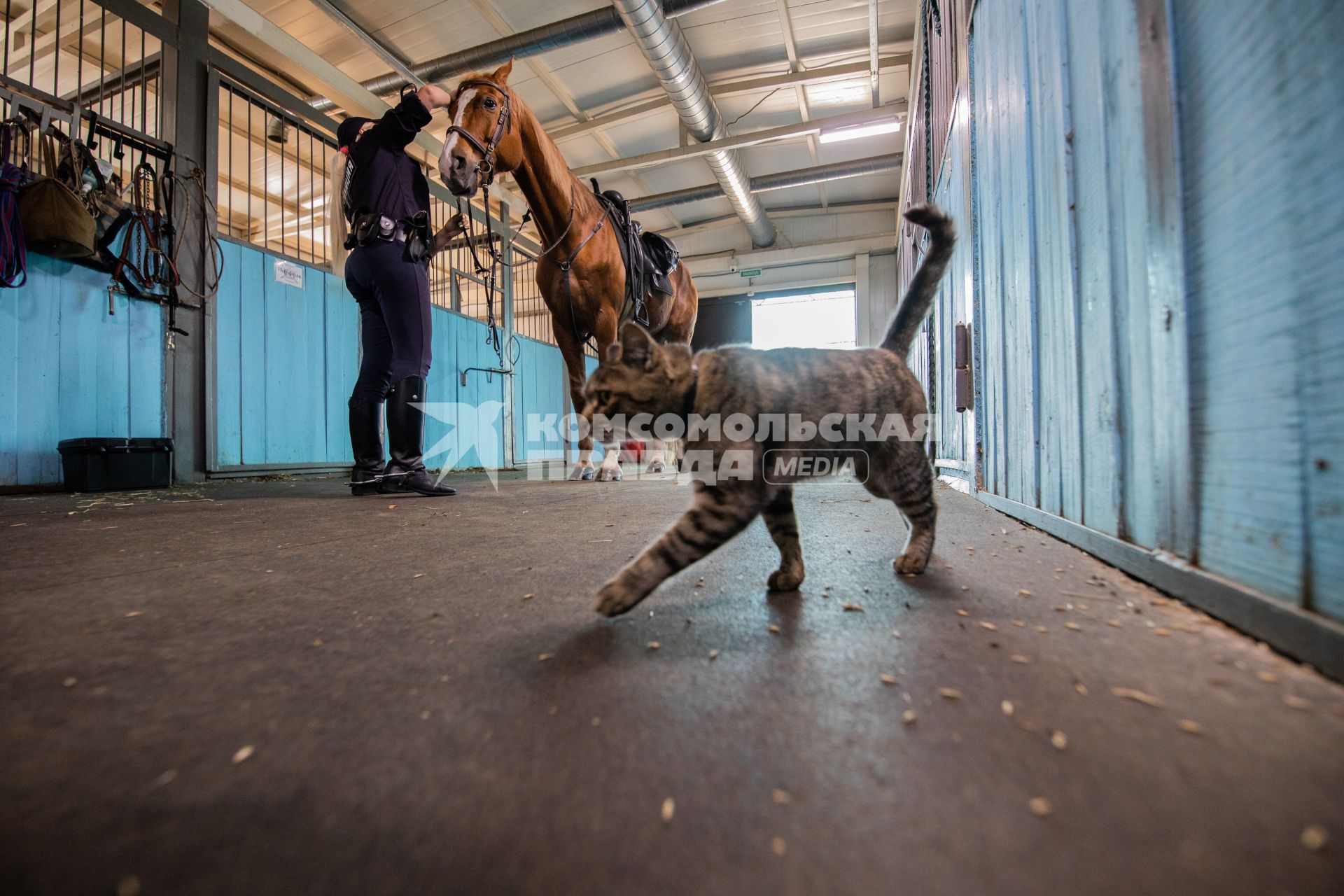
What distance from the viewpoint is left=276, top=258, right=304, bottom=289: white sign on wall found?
15.7 ft

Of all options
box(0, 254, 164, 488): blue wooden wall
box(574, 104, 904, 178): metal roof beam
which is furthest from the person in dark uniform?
box(574, 104, 904, 178): metal roof beam

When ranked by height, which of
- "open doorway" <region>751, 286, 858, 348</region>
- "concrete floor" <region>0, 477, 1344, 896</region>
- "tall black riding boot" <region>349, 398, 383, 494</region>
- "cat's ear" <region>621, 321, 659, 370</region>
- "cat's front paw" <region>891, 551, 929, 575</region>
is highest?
"open doorway" <region>751, 286, 858, 348</region>

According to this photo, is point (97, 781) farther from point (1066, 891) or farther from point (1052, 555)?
point (1052, 555)

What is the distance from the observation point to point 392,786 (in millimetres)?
493

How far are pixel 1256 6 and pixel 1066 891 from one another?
1.16 m

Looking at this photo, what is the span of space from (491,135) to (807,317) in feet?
30.4

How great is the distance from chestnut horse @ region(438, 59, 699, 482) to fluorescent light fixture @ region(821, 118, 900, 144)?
4.77 metres

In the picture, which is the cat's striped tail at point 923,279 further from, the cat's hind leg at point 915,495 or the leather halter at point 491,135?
the leather halter at point 491,135

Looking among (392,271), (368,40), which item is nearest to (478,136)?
(392,271)

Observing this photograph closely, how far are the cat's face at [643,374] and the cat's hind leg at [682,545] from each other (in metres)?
0.27

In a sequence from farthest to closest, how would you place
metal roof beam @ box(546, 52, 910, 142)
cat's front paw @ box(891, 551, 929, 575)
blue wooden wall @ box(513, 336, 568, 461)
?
1. blue wooden wall @ box(513, 336, 568, 461)
2. metal roof beam @ box(546, 52, 910, 142)
3. cat's front paw @ box(891, 551, 929, 575)

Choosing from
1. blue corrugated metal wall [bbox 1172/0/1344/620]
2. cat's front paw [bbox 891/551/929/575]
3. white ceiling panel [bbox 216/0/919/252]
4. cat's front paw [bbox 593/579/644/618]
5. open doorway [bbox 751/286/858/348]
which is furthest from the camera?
open doorway [bbox 751/286/858/348]

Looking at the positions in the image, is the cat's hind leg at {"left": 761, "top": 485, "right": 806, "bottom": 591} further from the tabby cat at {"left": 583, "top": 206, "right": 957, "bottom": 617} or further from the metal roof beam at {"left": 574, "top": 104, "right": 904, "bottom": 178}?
the metal roof beam at {"left": 574, "top": 104, "right": 904, "bottom": 178}

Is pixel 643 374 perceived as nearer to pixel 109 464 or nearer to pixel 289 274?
pixel 109 464
